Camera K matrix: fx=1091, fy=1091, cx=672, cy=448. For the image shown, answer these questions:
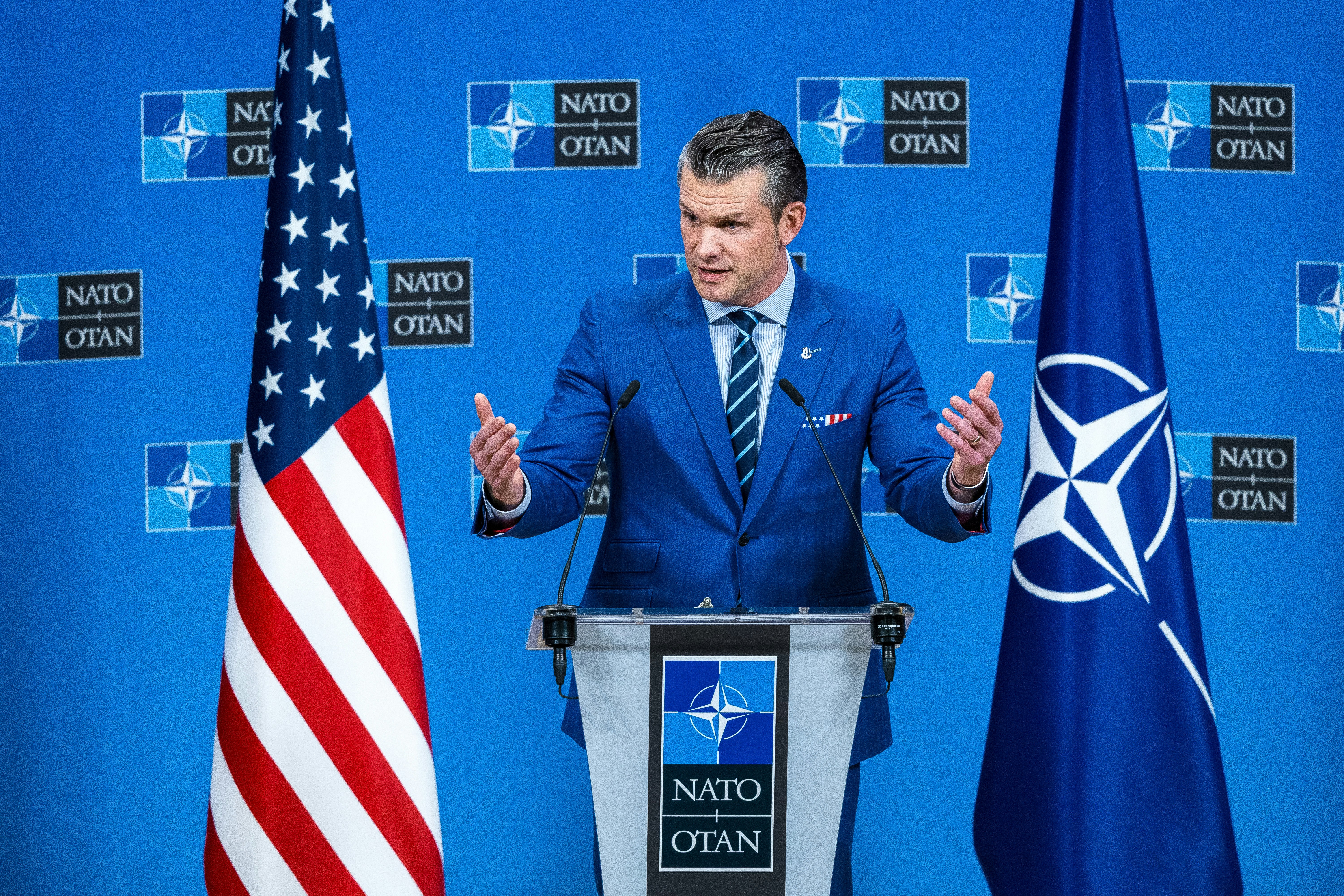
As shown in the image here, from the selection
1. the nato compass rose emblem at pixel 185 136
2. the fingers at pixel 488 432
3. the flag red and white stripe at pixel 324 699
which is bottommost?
the flag red and white stripe at pixel 324 699

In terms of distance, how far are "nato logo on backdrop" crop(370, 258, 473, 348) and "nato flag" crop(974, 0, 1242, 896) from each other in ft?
5.40

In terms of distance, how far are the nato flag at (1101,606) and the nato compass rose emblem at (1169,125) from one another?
3.80 ft

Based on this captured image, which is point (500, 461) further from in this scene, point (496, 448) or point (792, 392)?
point (792, 392)

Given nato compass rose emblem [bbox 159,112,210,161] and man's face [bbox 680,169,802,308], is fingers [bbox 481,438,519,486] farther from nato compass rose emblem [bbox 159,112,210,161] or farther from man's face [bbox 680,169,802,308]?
nato compass rose emblem [bbox 159,112,210,161]

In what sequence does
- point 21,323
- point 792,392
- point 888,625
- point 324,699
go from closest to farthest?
point 888,625 < point 792,392 < point 324,699 < point 21,323

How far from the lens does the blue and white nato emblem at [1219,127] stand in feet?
9.97

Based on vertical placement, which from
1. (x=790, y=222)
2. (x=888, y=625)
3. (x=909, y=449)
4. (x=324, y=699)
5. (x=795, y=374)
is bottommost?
(x=324, y=699)

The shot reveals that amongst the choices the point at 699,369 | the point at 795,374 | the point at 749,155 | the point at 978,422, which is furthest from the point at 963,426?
the point at 749,155

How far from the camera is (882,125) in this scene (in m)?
3.04

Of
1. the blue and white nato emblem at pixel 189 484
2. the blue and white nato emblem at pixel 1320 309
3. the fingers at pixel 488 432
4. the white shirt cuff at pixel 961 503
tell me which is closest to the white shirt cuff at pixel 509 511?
the white shirt cuff at pixel 961 503

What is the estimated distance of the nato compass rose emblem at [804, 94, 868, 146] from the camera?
303 cm

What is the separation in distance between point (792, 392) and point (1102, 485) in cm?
66

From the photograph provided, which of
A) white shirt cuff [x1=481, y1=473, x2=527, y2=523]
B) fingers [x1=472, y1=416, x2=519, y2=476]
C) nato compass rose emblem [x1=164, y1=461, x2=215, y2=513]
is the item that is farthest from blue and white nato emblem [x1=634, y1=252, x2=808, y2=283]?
fingers [x1=472, y1=416, x2=519, y2=476]

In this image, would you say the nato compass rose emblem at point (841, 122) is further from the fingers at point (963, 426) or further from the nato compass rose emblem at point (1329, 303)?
the fingers at point (963, 426)
